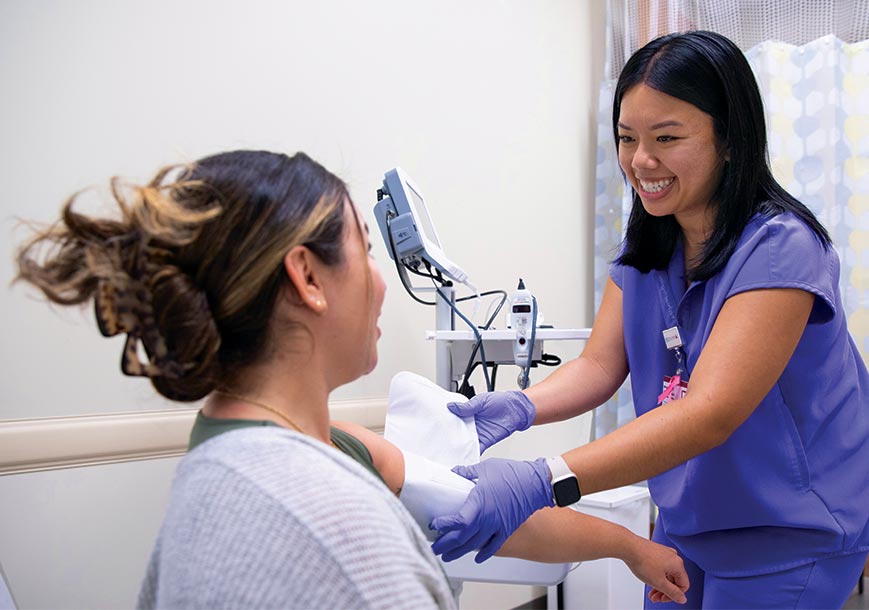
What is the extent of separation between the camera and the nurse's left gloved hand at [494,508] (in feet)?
3.40

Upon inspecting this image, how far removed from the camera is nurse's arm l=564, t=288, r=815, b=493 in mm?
1067

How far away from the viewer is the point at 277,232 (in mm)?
784

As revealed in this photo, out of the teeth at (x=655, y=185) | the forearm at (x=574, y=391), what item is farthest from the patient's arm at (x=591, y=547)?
the teeth at (x=655, y=185)

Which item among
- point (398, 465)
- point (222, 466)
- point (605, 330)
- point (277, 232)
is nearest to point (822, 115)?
point (605, 330)

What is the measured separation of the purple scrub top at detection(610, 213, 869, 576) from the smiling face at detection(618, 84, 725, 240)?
12cm

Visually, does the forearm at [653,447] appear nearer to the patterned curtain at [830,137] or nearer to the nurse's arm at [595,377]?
the nurse's arm at [595,377]

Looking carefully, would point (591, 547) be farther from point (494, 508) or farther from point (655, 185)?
point (655, 185)

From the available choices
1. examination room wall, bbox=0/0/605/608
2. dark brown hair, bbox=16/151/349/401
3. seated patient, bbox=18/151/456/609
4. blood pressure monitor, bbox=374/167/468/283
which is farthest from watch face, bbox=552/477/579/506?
examination room wall, bbox=0/0/605/608

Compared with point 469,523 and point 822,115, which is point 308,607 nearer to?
point 469,523

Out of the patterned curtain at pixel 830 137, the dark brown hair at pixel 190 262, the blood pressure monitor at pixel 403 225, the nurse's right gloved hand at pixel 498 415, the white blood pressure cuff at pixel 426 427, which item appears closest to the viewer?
the dark brown hair at pixel 190 262

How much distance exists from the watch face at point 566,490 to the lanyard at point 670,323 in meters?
0.34

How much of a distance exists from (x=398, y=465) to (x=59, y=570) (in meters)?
0.99

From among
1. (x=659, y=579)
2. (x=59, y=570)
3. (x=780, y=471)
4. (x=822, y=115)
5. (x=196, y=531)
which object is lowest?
(x=59, y=570)

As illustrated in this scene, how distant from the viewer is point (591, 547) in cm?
123
